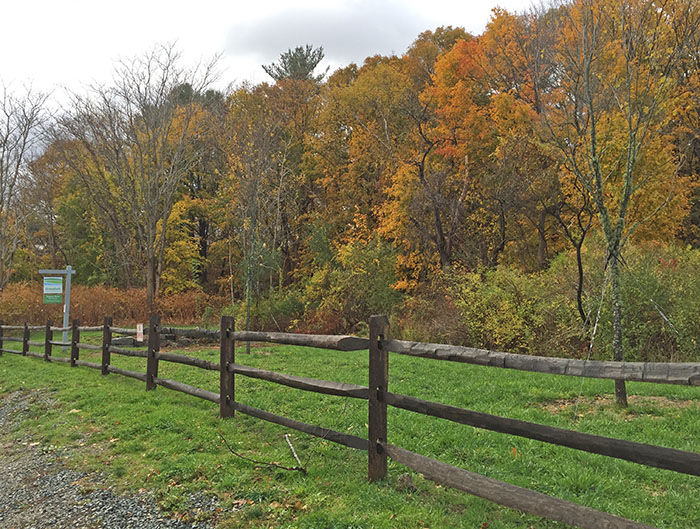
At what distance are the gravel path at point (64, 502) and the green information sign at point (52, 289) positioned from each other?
9.51m

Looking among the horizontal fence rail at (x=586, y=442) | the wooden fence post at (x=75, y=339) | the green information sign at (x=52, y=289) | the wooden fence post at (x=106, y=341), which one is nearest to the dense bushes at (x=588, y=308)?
the horizontal fence rail at (x=586, y=442)

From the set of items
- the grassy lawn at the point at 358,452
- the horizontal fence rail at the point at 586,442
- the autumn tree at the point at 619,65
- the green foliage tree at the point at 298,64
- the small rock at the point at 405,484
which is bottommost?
the grassy lawn at the point at 358,452

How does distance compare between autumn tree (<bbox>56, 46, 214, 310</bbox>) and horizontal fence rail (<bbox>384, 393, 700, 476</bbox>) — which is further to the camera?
autumn tree (<bbox>56, 46, 214, 310</bbox>)

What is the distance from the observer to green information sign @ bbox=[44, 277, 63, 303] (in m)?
13.7

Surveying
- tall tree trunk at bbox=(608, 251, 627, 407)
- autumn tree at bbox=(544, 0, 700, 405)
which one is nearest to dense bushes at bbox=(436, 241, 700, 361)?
tall tree trunk at bbox=(608, 251, 627, 407)

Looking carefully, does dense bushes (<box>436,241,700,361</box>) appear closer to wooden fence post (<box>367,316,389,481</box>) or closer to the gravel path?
wooden fence post (<box>367,316,389,481</box>)

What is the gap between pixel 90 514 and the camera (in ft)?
12.7

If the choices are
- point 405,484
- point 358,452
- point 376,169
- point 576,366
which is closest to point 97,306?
point 376,169

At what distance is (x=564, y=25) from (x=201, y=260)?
1091 inches

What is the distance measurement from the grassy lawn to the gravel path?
18 cm

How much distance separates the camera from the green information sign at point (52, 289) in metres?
13.7

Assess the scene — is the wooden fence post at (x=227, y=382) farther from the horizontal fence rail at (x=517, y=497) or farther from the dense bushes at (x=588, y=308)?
the dense bushes at (x=588, y=308)

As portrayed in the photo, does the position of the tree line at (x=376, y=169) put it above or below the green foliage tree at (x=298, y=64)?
below

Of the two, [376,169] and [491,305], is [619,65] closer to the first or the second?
[491,305]
